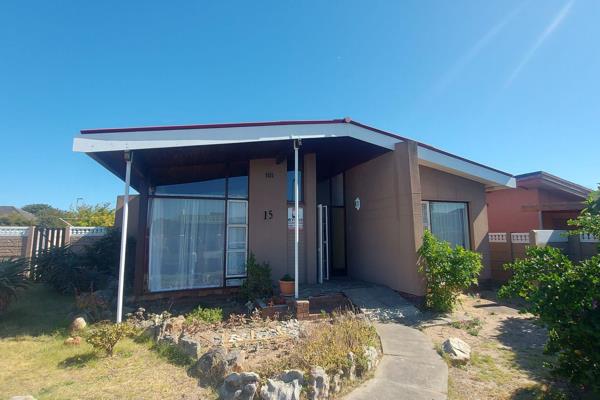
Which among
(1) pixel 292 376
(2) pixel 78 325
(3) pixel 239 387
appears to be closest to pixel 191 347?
(3) pixel 239 387

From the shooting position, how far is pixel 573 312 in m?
3.32

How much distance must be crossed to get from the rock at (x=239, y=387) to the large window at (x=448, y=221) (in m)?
7.16

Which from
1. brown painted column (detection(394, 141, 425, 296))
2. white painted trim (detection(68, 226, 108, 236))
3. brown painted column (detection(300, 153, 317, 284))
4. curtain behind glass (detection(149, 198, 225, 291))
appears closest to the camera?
brown painted column (detection(394, 141, 425, 296))

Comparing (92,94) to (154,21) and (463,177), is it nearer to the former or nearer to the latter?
(154,21)

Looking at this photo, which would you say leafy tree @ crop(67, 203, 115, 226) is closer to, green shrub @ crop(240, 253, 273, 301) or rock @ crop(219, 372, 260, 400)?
green shrub @ crop(240, 253, 273, 301)

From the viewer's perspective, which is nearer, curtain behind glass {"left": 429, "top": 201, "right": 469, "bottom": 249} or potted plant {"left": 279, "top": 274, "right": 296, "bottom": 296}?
potted plant {"left": 279, "top": 274, "right": 296, "bottom": 296}

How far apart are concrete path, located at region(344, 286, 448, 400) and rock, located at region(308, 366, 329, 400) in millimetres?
299

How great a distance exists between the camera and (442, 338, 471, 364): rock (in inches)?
177

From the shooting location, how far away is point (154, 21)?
25.9 feet

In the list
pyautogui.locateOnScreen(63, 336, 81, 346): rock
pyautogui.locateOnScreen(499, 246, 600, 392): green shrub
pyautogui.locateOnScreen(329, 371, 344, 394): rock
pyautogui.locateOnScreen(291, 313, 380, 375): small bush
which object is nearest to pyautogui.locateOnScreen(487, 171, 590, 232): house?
pyautogui.locateOnScreen(499, 246, 600, 392): green shrub

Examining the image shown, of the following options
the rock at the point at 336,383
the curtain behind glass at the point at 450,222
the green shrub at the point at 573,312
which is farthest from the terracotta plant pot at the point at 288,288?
the green shrub at the point at 573,312

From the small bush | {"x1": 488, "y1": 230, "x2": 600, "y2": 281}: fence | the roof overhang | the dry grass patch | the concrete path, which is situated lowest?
the dry grass patch

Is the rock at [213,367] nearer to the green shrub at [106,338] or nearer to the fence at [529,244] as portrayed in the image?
the green shrub at [106,338]

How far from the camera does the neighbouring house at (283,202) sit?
7344mm
